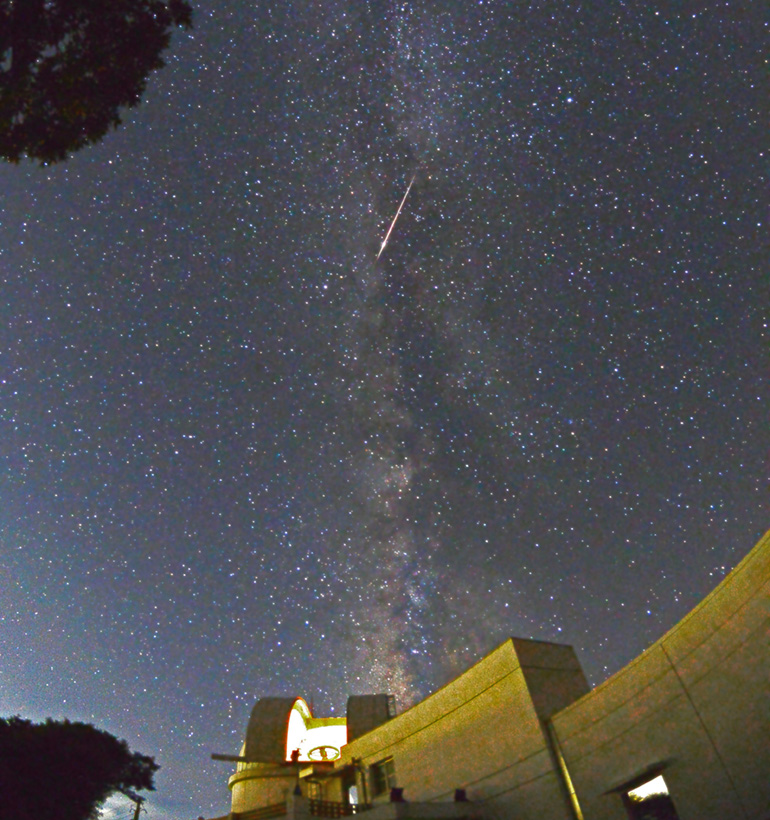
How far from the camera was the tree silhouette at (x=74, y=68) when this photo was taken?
1000cm

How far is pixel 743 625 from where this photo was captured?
11000 millimetres

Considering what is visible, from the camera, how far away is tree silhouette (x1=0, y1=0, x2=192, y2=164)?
10.0 meters

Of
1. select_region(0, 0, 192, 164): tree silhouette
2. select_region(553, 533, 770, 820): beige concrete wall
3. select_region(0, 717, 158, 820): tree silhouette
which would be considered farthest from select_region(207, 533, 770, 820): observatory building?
select_region(0, 0, 192, 164): tree silhouette

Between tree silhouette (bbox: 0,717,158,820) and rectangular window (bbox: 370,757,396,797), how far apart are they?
12.6 metres

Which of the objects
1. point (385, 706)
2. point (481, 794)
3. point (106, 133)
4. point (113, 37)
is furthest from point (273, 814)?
point (113, 37)

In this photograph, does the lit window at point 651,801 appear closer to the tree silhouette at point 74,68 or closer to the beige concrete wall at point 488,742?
the beige concrete wall at point 488,742

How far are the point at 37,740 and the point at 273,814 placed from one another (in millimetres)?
12548

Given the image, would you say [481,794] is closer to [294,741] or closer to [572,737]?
[572,737]

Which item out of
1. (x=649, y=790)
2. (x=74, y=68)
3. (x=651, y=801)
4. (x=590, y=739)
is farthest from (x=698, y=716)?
(x=74, y=68)

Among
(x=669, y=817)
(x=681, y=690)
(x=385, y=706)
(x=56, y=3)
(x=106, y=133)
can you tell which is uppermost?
(x=56, y=3)

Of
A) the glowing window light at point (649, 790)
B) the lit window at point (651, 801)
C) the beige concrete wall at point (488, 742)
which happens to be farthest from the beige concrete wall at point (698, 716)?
the beige concrete wall at point (488, 742)

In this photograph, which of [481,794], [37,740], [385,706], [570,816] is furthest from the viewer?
[385,706]

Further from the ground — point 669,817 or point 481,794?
point 481,794

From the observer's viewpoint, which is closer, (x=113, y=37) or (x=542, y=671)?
(x=113, y=37)
